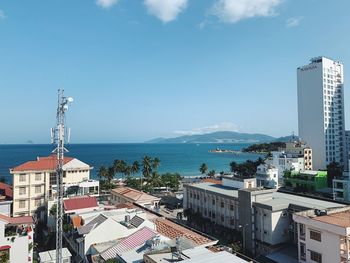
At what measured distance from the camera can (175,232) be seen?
108 ft

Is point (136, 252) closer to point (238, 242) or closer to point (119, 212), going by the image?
point (119, 212)

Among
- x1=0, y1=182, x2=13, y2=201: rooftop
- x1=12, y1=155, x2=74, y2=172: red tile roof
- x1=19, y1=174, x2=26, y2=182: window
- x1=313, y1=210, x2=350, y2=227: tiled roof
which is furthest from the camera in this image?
x1=12, y1=155, x2=74, y2=172: red tile roof

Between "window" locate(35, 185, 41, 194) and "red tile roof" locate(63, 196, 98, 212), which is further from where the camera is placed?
"window" locate(35, 185, 41, 194)

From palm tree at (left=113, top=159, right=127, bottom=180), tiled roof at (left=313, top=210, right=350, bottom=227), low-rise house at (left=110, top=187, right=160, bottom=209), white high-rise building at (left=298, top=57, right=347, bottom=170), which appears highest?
white high-rise building at (left=298, top=57, right=347, bottom=170)

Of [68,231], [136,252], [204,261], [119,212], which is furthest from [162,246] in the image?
[68,231]

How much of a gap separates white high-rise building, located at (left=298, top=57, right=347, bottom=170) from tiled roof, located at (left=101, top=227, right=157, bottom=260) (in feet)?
339

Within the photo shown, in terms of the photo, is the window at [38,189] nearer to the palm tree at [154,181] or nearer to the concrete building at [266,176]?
the palm tree at [154,181]

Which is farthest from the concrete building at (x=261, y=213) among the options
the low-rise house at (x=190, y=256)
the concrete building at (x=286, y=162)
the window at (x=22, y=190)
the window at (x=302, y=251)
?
the concrete building at (x=286, y=162)

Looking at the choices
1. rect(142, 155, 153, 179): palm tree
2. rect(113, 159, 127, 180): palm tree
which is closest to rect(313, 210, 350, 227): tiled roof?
rect(142, 155, 153, 179): palm tree

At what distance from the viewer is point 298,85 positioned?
124 m

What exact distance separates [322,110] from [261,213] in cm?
8976

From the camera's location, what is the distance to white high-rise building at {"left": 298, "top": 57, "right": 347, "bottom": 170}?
4557 inches

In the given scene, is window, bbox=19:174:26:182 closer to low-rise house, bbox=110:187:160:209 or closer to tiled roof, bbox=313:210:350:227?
low-rise house, bbox=110:187:160:209

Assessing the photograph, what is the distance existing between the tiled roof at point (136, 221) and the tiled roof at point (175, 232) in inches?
89.8
